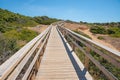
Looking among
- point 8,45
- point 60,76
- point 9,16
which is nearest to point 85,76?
point 60,76

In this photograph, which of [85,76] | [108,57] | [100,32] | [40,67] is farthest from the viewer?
[100,32]

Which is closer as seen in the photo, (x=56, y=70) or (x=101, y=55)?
(x=101, y=55)

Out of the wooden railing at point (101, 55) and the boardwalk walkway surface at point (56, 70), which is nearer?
the wooden railing at point (101, 55)

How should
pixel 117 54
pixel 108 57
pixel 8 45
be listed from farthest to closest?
pixel 8 45 → pixel 108 57 → pixel 117 54

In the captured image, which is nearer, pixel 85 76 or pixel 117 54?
pixel 117 54

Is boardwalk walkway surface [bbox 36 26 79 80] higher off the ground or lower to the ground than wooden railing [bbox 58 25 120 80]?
lower

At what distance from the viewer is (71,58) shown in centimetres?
768

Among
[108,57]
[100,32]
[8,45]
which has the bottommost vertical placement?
[100,32]

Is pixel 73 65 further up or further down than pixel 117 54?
further down

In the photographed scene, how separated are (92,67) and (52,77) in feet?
8.52

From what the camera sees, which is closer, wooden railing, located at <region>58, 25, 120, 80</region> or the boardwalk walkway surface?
wooden railing, located at <region>58, 25, 120, 80</region>

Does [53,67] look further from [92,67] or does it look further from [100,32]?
[100,32]

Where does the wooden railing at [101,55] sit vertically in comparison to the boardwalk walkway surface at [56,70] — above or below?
above

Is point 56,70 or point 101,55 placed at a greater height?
point 101,55
